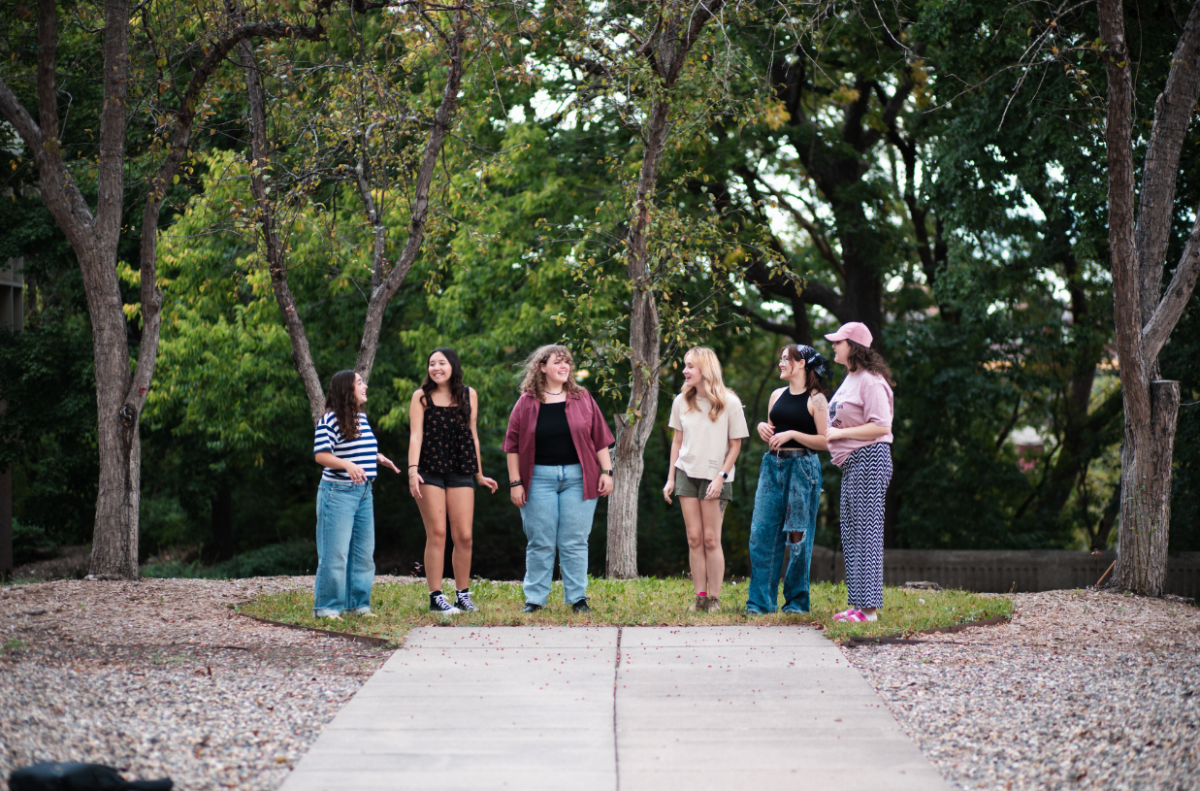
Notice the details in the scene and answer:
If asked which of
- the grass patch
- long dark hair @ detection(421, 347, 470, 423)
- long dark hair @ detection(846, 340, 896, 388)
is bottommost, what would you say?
the grass patch

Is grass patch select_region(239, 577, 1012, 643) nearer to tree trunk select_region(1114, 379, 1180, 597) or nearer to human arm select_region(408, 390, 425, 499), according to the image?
human arm select_region(408, 390, 425, 499)

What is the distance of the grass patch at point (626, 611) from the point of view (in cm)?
713

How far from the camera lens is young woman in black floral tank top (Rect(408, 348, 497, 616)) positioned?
753 centimetres

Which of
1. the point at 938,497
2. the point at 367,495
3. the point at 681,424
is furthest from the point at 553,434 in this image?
the point at 938,497

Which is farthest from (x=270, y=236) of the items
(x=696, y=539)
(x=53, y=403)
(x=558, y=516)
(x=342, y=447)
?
(x=53, y=403)

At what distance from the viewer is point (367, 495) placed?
7562 mm

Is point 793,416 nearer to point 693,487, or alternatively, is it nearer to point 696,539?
point 693,487

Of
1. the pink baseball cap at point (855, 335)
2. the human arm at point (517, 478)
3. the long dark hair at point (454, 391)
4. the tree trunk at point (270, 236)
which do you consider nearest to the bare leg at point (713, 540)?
the human arm at point (517, 478)

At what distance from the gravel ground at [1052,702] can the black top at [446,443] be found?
2935mm

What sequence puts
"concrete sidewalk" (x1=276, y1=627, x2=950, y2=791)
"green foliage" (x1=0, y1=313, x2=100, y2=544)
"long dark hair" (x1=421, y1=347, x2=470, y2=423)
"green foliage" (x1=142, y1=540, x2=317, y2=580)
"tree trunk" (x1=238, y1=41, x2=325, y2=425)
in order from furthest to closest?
1. "green foliage" (x1=142, y1=540, x2=317, y2=580)
2. "green foliage" (x1=0, y1=313, x2=100, y2=544)
3. "tree trunk" (x1=238, y1=41, x2=325, y2=425)
4. "long dark hair" (x1=421, y1=347, x2=470, y2=423)
5. "concrete sidewalk" (x1=276, y1=627, x2=950, y2=791)

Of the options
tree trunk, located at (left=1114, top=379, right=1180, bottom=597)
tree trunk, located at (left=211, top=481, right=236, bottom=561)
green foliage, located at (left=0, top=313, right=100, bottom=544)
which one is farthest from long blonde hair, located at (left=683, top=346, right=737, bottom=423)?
tree trunk, located at (left=211, top=481, right=236, bottom=561)

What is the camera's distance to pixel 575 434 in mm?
7488

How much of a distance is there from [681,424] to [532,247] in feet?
26.8

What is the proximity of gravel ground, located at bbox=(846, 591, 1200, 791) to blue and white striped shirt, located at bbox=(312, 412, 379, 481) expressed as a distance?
3415mm
